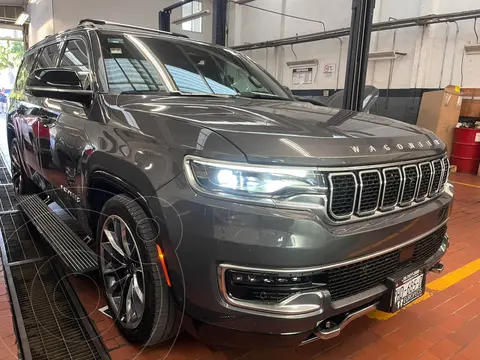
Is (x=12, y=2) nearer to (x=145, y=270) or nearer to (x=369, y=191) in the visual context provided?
(x=145, y=270)

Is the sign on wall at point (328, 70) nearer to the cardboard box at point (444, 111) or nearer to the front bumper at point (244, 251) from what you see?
the cardboard box at point (444, 111)

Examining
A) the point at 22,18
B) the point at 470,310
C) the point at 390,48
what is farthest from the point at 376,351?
the point at 22,18

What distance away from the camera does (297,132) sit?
1651 millimetres

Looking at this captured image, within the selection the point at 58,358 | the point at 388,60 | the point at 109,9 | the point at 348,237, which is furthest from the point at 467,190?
the point at 109,9

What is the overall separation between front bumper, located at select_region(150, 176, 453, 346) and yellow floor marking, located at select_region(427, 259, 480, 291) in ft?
5.49

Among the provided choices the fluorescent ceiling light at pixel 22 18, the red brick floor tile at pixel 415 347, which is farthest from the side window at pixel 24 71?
the fluorescent ceiling light at pixel 22 18

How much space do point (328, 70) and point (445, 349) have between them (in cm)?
1092

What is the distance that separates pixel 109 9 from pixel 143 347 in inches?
512

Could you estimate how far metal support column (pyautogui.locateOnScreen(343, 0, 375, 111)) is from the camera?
461cm

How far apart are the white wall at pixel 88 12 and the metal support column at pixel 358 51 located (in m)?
9.95

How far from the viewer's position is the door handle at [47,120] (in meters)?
2.78

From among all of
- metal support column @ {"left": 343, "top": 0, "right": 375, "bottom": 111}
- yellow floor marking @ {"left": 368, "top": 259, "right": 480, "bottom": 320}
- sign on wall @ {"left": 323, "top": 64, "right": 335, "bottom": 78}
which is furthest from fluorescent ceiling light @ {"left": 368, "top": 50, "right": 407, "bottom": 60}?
yellow floor marking @ {"left": 368, "top": 259, "right": 480, "bottom": 320}

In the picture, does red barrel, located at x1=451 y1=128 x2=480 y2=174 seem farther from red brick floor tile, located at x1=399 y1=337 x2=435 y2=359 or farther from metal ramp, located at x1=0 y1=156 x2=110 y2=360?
metal ramp, located at x1=0 y1=156 x2=110 y2=360

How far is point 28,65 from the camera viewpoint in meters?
4.05
